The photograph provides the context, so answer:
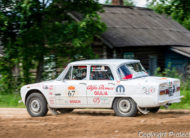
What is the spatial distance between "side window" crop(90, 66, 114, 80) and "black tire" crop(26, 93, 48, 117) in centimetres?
162

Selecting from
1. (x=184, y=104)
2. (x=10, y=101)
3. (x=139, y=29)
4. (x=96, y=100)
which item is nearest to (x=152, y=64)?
(x=139, y=29)

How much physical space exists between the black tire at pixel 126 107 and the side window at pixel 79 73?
1.21m

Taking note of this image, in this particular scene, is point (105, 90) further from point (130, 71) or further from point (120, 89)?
point (130, 71)

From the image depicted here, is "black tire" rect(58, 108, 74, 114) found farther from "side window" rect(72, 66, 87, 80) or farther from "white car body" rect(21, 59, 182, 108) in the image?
"side window" rect(72, 66, 87, 80)

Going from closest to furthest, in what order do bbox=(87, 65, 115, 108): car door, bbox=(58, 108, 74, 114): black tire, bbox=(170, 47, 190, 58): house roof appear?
bbox=(87, 65, 115, 108): car door < bbox=(58, 108, 74, 114): black tire < bbox=(170, 47, 190, 58): house roof

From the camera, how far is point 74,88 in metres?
10.1

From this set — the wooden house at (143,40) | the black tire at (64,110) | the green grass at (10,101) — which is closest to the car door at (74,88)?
the black tire at (64,110)

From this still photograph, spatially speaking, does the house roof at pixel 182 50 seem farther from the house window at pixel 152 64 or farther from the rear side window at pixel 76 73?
the rear side window at pixel 76 73

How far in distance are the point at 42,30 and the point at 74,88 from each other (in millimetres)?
6763

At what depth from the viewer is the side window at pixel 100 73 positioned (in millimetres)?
9836

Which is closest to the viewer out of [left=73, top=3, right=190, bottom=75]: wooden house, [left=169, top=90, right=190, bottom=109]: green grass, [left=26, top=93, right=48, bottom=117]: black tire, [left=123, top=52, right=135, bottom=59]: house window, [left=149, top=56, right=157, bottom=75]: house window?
[left=26, top=93, right=48, bottom=117]: black tire

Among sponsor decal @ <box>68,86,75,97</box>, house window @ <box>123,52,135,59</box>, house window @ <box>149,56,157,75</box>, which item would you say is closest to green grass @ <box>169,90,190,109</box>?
sponsor decal @ <box>68,86,75,97</box>

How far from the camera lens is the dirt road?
7296 mm

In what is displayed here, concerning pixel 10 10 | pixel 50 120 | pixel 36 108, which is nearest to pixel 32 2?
pixel 10 10
